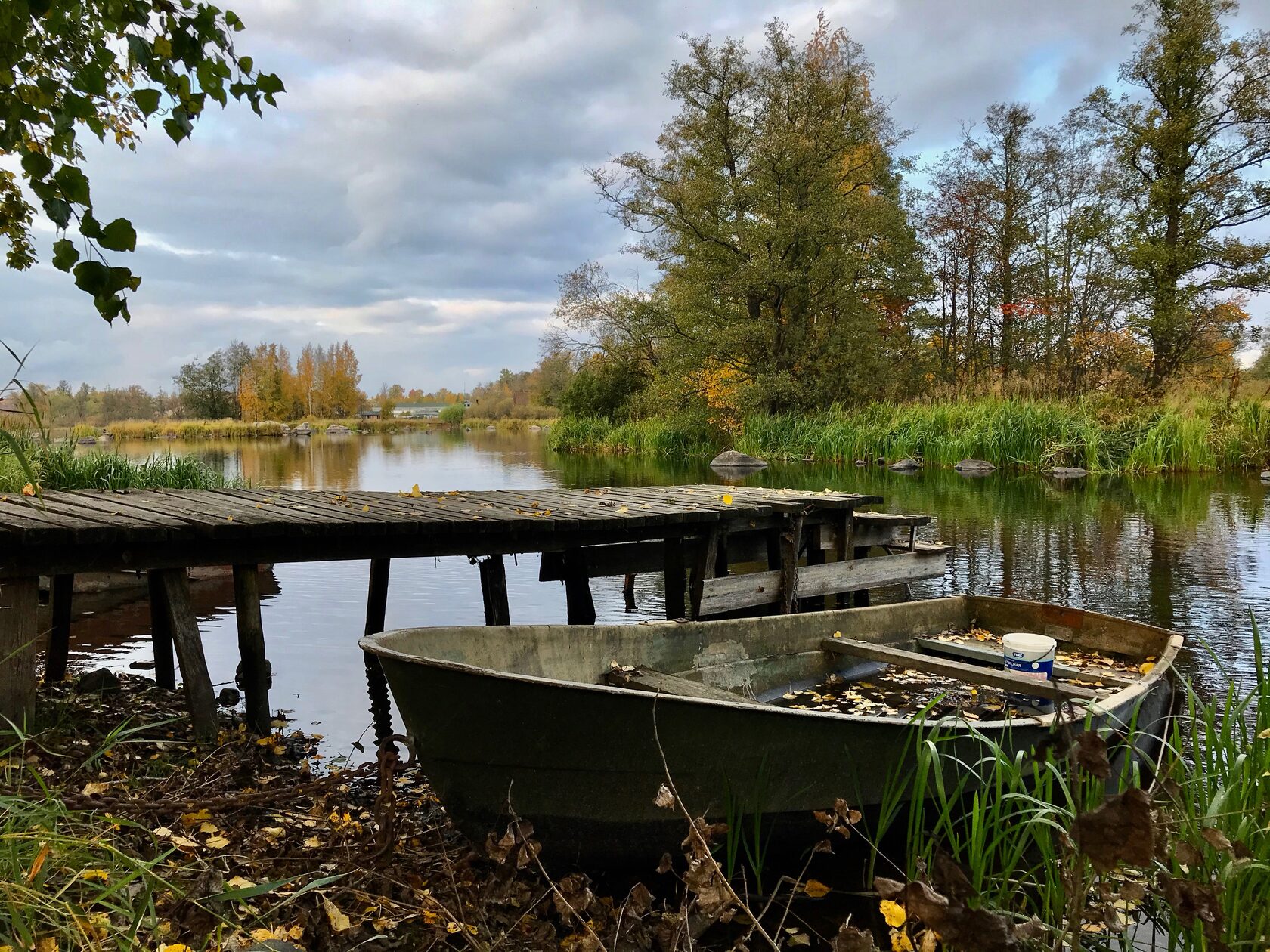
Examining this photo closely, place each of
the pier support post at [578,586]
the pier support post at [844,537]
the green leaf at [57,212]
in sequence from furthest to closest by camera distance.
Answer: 1. the pier support post at [844,537]
2. the pier support post at [578,586]
3. the green leaf at [57,212]

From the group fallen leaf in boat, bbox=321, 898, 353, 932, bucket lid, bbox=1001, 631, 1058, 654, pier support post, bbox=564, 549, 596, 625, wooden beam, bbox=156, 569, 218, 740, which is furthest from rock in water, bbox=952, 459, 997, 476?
fallen leaf in boat, bbox=321, 898, 353, 932

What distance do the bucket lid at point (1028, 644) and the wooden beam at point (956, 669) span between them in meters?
0.17

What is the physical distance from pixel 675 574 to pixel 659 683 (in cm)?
242

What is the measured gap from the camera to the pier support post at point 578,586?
249 inches

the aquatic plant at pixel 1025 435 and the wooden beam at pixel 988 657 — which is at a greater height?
the aquatic plant at pixel 1025 435

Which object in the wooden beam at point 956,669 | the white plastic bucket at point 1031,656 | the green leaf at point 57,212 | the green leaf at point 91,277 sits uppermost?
the green leaf at point 57,212

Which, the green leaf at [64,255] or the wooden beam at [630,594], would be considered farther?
the wooden beam at [630,594]

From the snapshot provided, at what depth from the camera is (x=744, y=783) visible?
11.2 ft

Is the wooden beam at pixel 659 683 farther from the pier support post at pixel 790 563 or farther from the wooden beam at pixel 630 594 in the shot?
the wooden beam at pixel 630 594

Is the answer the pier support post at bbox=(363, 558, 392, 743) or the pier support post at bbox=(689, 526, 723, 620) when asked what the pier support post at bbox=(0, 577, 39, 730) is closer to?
the pier support post at bbox=(363, 558, 392, 743)

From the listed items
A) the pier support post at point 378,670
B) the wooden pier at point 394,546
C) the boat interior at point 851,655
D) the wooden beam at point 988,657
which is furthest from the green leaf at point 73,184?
the wooden beam at point 988,657

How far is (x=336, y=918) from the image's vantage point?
2793mm

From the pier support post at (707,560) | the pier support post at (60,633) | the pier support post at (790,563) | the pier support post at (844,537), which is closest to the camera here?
the pier support post at (60,633)

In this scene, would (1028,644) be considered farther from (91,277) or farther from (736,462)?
(736,462)
